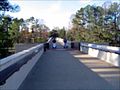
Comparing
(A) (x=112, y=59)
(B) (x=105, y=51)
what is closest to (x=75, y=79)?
(A) (x=112, y=59)

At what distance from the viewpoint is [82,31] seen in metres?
94.2

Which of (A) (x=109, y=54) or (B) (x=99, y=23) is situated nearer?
(A) (x=109, y=54)

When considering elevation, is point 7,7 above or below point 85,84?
above

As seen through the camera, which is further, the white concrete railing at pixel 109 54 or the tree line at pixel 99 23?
the tree line at pixel 99 23

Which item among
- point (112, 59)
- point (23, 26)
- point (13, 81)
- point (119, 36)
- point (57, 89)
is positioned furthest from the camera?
point (23, 26)

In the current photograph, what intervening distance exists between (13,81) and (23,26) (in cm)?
9607

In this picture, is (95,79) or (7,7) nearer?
(95,79)

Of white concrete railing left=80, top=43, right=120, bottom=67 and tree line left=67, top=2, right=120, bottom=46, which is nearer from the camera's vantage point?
white concrete railing left=80, top=43, right=120, bottom=67

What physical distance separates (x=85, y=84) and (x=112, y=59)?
857 centimetres

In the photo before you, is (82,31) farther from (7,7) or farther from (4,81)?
(4,81)

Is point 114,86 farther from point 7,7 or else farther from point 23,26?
point 23,26

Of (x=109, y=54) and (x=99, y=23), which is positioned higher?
(x=99, y=23)

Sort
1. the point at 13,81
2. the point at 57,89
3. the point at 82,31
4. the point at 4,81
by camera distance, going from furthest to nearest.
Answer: the point at 82,31, the point at 57,89, the point at 13,81, the point at 4,81

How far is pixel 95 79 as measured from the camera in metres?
12.9
